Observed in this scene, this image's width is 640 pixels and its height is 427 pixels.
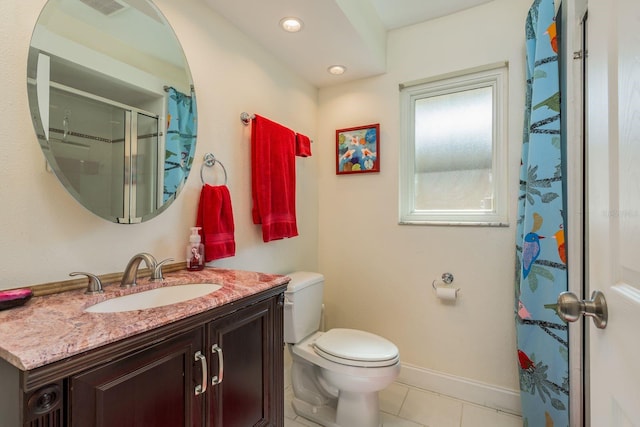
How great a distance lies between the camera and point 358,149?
2.25m

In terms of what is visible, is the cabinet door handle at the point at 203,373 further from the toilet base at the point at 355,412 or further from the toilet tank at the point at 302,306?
the toilet base at the point at 355,412

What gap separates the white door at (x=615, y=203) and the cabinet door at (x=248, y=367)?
3.08 ft

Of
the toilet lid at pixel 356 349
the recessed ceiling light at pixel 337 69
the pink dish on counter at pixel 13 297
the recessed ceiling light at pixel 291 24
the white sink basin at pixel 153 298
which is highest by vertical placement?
the recessed ceiling light at pixel 291 24

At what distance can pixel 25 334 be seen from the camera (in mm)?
650

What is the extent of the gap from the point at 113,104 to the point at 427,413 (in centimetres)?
219

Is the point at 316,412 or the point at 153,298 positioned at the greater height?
the point at 153,298

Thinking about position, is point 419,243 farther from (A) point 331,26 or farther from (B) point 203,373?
(B) point 203,373

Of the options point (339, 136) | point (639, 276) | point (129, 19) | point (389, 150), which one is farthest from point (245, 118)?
point (639, 276)

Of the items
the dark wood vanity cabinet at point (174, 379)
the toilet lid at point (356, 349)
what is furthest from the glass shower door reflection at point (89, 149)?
the toilet lid at point (356, 349)

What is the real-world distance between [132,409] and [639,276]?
1056 millimetres

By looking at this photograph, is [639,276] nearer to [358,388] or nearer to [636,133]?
[636,133]

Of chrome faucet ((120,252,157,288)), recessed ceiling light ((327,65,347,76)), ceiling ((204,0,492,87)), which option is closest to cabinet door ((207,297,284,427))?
chrome faucet ((120,252,157,288))

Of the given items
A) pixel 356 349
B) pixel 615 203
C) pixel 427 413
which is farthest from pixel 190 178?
pixel 427 413

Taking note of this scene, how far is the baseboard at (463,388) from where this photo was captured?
1.81 meters
